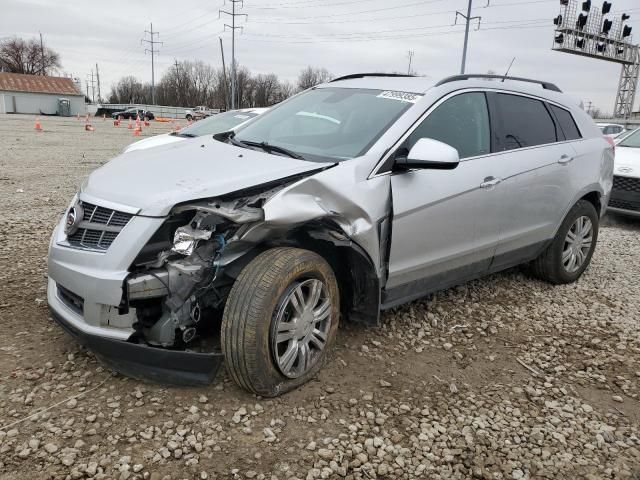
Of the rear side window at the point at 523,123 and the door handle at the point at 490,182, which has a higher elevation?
the rear side window at the point at 523,123

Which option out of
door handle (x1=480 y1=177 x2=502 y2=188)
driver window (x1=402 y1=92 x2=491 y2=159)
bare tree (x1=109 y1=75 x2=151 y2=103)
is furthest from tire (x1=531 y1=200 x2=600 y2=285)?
bare tree (x1=109 y1=75 x2=151 y2=103)

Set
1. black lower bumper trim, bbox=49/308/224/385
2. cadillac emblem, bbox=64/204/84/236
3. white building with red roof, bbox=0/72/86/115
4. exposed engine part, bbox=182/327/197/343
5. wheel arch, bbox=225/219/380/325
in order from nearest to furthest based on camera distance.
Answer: black lower bumper trim, bbox=49/308/224/385 → exposed engine part, bbox=182/327/197/343 → cadillac emblem, bbox=64/204/84/236 → wheel arch, bbox=225/219/380/325 → white building with red roof, bbox=0/72/86/115

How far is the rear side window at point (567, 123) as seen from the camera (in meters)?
4.69

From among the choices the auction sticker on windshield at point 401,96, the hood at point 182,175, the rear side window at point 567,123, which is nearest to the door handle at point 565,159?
the rear side window at point 567,123

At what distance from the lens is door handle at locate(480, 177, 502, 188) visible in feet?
12.3

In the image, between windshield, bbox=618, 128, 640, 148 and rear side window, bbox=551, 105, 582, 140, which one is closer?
rear side window, bbox=551, 105, 582, 140

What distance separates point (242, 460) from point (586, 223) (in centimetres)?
401

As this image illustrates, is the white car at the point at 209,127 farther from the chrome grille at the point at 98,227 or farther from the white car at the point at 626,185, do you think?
the white car at the point at 626,185

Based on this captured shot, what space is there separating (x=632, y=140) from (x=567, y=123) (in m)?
5.16

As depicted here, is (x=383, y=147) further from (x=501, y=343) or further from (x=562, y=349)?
(x=562, y=349)

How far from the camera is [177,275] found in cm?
267

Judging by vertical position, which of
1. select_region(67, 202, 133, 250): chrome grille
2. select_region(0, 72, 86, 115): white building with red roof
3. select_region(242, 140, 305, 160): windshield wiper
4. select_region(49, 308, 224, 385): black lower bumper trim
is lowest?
select_region(49, 308, 224, 385): black lower bumper trim

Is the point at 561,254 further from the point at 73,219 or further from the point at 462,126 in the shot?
the point at 73,219

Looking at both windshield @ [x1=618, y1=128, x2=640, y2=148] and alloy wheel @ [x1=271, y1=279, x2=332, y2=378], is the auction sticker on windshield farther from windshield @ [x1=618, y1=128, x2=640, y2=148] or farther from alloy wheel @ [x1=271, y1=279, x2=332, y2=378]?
windshield @ [x1=618, y1=128, x2=640, y2=148]
